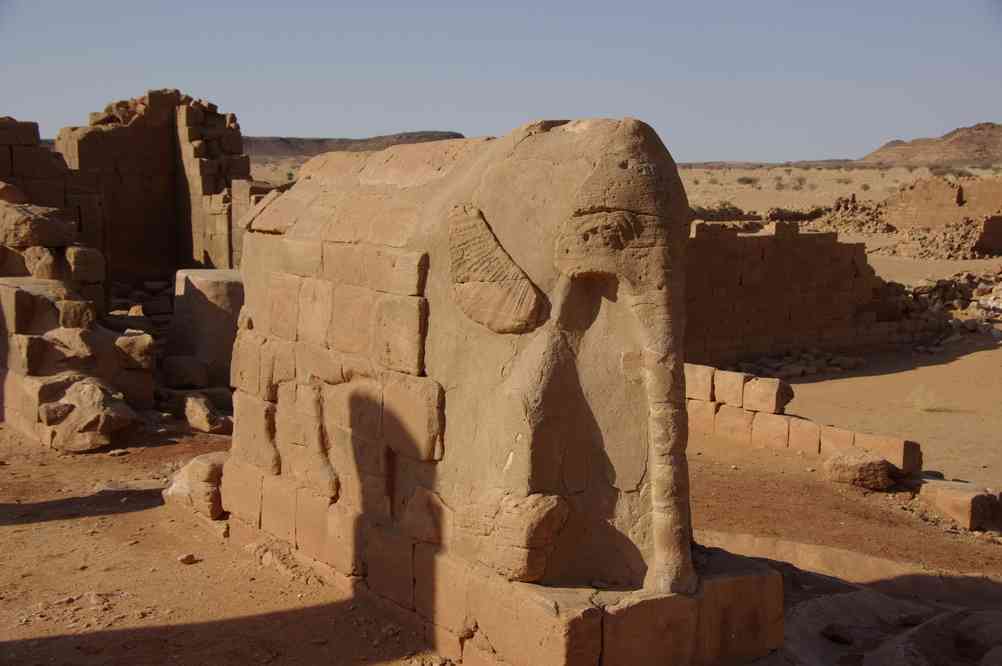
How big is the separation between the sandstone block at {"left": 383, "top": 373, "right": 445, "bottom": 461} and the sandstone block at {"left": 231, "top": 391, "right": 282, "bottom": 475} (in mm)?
1323

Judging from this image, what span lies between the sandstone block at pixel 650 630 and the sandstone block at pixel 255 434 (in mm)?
2818

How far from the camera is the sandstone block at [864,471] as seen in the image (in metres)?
8.93

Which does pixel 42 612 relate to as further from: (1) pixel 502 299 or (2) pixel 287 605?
(1) pixel 502 299

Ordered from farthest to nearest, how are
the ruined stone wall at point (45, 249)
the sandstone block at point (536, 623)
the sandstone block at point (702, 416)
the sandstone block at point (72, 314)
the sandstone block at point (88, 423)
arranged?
the ruined stone wall at point (45, 249)
the sandstone block at point (702, 416)
the sandstone block at point (72, 314)
the sandstone block at point (88, 423)
the sandstone block at point (536, 623)

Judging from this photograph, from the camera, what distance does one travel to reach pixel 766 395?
997 centimetres

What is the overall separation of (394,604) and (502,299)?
1.78 meters

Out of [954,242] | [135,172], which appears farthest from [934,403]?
[954,242]

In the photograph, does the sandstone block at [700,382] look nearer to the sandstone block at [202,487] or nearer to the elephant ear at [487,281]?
the sandstone block at [202,487]

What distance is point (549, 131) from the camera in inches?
202

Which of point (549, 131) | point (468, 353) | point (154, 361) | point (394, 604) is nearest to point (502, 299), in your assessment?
point (468, 353)

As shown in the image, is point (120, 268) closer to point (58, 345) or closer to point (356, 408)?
point (58, 345)

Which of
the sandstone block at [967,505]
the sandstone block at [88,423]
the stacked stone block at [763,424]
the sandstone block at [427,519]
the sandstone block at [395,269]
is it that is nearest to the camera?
the sandstone block at [427,519]

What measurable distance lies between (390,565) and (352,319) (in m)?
1.33

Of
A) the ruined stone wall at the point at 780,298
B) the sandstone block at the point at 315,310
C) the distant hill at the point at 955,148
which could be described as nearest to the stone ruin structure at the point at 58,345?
the sandstone block at the point at 315,310
